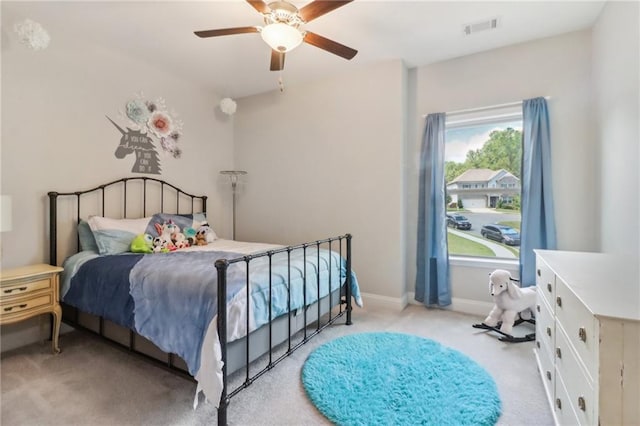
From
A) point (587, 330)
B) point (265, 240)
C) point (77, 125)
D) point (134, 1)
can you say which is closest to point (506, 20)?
point (587, 330)

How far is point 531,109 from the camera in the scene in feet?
9.21

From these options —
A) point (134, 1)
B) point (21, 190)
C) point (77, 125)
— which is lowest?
point (21, 190)

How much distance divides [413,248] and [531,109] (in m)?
1.78

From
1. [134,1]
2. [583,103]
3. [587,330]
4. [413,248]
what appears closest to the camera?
[587,330]

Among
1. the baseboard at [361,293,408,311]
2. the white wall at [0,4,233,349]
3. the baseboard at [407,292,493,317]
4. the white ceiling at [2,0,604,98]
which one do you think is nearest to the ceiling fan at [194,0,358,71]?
the white ceiling at [2,0,604,98]

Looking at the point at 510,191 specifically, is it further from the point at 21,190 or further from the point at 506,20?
the point at 21,190

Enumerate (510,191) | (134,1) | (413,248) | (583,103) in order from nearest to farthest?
(134,1) → (583,103) → (510,191) → (413,248)

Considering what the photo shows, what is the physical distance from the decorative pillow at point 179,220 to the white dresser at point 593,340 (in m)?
3.16

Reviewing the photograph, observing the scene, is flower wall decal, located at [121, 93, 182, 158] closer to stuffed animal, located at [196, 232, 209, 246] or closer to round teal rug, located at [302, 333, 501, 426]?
stuffed animal, located at [196, 232, 209, 246]

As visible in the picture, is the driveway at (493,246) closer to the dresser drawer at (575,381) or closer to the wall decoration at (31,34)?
the dresser drawer at (575,381)

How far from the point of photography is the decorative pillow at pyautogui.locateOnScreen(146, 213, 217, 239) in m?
2.98

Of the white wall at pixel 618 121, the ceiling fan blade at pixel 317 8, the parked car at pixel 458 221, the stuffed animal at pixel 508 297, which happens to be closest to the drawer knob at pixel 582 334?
the white wall at pixel 618 121

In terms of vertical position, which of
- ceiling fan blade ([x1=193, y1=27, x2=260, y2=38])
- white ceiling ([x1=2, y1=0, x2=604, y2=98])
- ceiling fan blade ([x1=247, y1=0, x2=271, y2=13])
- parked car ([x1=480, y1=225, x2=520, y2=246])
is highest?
white ceiling ([x1=2, y1=0, x2=604, y2=98])

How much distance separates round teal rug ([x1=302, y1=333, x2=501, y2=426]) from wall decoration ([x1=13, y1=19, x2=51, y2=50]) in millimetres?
3158
